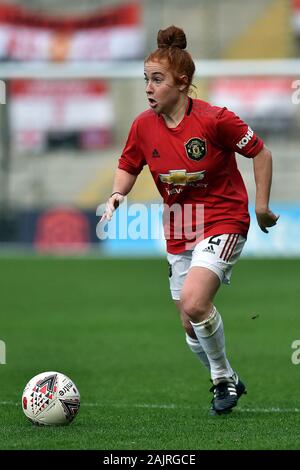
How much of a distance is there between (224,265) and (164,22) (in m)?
24.7

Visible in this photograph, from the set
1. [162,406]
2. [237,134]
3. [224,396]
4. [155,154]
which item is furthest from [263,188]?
[162,406]

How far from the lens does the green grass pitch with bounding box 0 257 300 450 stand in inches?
238

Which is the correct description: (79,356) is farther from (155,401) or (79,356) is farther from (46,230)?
(46,230)

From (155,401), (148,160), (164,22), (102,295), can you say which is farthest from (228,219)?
(164,22)

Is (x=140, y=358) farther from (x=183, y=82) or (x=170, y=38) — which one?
(x=170, y=38)

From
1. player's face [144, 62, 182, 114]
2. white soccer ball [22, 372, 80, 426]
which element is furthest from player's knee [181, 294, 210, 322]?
player's face [144, 62, 182, 114]

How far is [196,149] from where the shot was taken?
665cm

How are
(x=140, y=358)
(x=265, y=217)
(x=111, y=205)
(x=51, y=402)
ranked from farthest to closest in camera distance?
(x=140, y=358) < (x=111, y=205) < (x=265, y=217) < (x=51, y=402)

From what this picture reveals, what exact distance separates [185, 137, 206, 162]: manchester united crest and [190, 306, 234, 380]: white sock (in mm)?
936

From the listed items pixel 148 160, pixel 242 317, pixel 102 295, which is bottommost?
pixel 102 295

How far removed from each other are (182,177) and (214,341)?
1034 mm

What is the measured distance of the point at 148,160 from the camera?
6.85 metres

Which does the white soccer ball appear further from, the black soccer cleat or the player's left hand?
the player's left hand

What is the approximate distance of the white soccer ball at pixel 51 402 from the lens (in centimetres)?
636
